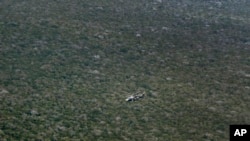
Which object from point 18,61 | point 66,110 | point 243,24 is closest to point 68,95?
point 66,110

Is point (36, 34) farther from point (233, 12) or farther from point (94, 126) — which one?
point (233, 12)

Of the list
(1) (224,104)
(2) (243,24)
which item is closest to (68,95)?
(1) (224,104)

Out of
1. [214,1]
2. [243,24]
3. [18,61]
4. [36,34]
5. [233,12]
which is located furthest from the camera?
[214,1]

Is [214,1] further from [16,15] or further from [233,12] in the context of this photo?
[16,15]

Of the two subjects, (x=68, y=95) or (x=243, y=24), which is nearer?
(x=68, y=95)

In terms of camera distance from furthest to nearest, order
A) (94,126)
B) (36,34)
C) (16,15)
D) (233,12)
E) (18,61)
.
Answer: (233,12) → (16,15) → (36,34) → (18,61) → (94,126)

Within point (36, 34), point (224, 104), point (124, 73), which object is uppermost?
point (36, 34)

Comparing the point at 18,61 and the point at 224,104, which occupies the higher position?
the point at 18,61
